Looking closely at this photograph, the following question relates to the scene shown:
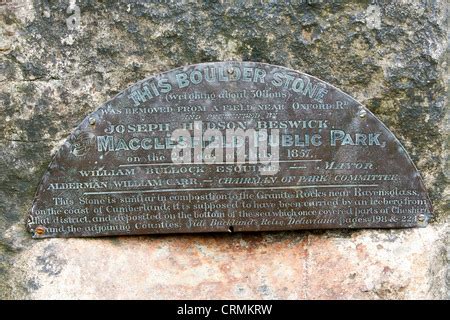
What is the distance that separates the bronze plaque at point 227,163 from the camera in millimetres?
1910

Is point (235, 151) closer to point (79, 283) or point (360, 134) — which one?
point (360, 134)

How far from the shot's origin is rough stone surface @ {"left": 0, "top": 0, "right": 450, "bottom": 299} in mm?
1886

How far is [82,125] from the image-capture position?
1918 mm

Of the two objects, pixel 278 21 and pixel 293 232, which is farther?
pixel 293 232

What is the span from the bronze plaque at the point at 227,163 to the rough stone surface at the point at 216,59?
46 millimetres

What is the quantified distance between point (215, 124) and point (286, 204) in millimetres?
330

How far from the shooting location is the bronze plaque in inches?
75.2

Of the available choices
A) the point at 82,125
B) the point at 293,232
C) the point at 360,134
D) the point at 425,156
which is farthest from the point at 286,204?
the point at 82,125

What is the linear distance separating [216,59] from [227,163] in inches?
12.4

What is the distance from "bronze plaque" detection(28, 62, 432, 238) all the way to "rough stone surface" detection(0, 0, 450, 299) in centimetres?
5

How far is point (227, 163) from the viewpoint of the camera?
1.93 meters

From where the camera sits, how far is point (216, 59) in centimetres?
191

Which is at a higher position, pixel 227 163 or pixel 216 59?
pixel 216 59

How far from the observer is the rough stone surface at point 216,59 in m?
1.89
